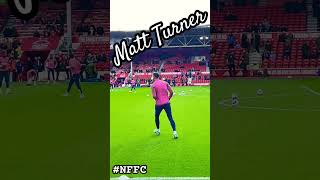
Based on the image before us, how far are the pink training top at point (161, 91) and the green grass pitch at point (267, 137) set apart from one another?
844 mm

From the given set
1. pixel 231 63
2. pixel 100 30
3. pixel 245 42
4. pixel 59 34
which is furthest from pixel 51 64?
pixel 245 42

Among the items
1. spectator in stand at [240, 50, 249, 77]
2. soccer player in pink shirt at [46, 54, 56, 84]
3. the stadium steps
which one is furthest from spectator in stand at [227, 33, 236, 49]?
soccer player in pink shirt at [46, 54, 56, 84]

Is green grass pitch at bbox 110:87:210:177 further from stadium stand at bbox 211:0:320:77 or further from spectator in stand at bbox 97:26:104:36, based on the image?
stadium stand at bbox 211:0:320:77

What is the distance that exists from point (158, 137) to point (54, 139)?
1.74 metres

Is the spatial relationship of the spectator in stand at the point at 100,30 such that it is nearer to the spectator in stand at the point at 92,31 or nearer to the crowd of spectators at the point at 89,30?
the crowd of spectators at the point at 89,30

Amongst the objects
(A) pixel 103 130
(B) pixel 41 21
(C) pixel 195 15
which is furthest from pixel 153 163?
(B) pixel 41 21

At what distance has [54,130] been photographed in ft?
20.0

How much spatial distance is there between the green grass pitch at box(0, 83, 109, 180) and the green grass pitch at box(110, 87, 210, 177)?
257 mm

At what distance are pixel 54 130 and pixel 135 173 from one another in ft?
7.63

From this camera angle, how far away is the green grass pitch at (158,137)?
423 centimetres

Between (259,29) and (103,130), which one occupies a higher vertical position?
(259,29)

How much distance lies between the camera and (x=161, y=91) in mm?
4508

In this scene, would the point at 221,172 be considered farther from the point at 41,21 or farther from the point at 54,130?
the point at 41,21
